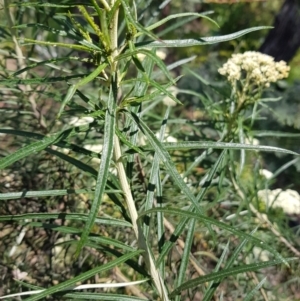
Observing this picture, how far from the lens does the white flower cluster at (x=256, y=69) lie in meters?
1.08

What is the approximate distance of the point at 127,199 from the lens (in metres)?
0.69

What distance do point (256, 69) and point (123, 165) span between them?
1.56 feet

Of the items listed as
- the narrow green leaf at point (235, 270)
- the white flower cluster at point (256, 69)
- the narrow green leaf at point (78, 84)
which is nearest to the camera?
the narrow green leaf at point (78, 84)

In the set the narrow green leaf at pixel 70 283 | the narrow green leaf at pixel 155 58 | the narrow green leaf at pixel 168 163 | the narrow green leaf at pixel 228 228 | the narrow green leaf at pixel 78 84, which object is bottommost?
the narrow green leaf at pixel 70 283

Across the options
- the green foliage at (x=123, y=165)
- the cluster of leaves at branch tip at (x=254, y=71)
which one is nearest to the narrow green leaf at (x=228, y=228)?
the green foliage at (x=123, y=165)

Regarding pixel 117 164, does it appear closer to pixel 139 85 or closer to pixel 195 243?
pixel 139 85

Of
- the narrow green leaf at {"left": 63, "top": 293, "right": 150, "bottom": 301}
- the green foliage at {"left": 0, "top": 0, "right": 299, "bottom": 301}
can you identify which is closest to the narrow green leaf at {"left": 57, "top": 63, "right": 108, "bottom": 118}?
the green foliage at {"left": 0, "top": 0, "right": 299, "bottom": 301}

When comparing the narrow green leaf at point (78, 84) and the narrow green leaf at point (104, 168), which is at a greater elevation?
the narrow green leaf at point (78, 84)

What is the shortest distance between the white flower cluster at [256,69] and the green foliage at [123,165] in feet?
0.12

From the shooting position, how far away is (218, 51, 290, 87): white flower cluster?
3.55 ft

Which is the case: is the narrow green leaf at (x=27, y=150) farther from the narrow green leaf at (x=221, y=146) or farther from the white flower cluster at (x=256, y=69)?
the white flower cluster at (x=256, y=69)

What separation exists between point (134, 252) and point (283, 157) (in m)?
2.53

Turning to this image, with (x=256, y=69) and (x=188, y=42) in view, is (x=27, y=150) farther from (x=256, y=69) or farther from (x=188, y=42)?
(x=256, y=69)

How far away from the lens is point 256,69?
42.7 inches
